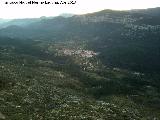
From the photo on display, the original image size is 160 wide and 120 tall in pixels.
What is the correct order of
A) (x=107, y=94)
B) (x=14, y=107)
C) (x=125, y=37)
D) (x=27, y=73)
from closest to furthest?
(x=14, y=107) < (x=107, y=94) < (x=27, y=73) < (x=125, y=37)

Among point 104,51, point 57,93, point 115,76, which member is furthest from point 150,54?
point 57,93

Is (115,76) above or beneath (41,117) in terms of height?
beneath

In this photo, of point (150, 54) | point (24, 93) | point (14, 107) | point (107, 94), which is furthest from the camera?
point (150, 54)

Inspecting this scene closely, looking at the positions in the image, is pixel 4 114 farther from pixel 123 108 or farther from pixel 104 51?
pixel 104 51

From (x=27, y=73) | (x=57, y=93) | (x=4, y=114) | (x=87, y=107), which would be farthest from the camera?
(x=27, y=73)

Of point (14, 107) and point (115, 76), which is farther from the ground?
point (14, 107)

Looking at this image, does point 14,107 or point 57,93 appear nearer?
point 14,107

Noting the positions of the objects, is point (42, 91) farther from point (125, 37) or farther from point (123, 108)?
point (125, 37)

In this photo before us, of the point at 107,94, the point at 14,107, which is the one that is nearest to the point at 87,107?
the point at 14,107

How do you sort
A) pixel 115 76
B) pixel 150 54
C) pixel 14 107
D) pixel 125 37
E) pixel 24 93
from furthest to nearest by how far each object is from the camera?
1. pixel 125 37
2. pixel 150 54
3. pixel 115 76
4. pixel 24 93
5. pixel 14 107
